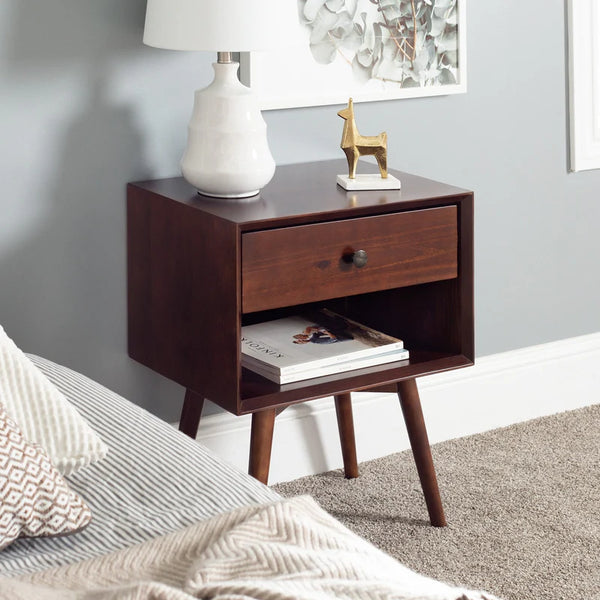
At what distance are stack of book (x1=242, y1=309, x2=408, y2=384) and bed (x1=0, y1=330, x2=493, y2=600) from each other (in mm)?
536

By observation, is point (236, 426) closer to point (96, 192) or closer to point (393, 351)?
point (393, 351)

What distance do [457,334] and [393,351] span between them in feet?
0.46

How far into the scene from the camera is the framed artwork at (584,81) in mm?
2543

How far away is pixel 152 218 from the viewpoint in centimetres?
198

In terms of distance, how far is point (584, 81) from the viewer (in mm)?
2582

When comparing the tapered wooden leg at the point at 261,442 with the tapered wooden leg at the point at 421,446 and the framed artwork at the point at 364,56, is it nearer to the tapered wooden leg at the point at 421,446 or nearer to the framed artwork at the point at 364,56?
the tapered wooden leg at the point at 421,446

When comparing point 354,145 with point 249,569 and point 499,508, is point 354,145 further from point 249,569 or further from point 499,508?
point 249,569

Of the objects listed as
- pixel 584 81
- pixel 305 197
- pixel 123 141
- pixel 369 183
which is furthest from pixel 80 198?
pixel 584 81

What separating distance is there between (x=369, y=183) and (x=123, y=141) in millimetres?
480

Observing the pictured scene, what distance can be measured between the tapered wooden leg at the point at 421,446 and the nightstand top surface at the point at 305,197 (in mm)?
373

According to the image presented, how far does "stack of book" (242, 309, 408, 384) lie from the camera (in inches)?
75.9

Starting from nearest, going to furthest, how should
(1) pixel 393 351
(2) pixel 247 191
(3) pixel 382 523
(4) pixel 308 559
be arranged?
(4) pixel 308 559 → (2) pixel 247 191 → (1) pixel 393 351 → (3) pixel 382 523

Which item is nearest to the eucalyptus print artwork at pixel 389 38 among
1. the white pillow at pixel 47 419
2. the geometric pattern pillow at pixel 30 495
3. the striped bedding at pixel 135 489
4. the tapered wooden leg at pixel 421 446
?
the tapered wooden leg at pixel 421 446

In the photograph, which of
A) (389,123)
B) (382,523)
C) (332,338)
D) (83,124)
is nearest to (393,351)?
(332,338)
